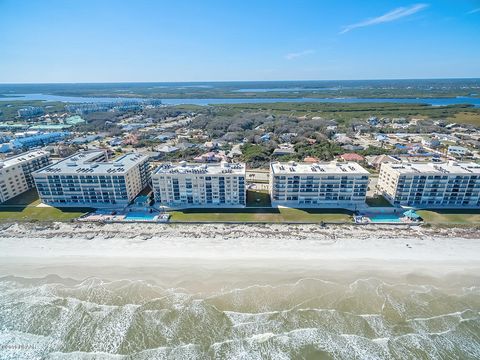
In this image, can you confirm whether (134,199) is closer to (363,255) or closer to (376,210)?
(363,255)

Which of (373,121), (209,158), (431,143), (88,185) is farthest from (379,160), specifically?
(373,121)

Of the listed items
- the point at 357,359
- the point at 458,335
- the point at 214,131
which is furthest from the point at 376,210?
the point at 214,131

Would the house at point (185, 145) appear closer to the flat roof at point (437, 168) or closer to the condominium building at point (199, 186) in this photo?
the condominium building at point (199, 186)

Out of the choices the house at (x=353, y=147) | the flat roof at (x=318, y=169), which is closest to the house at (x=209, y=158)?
the flat roof at (x=318, y=169)

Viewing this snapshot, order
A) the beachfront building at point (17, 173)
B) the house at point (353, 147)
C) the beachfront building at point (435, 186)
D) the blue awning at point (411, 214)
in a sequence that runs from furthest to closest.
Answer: the house at point (353, 147)
the beachfront building at point (17, 173)
the beachfront building at point (435, 186)
the blue awning at point (411, 214)

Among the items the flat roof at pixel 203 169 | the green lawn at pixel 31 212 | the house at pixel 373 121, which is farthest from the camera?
the house at pixel 373 121

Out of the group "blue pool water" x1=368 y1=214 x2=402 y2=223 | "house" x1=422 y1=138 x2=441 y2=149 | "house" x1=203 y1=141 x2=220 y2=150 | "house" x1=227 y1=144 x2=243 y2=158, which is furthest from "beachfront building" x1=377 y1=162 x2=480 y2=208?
"house" x1=203 y1=141 x2=220 y2=150

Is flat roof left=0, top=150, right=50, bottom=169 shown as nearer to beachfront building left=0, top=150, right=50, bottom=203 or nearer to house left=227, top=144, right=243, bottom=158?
beachfront building left=0, top=150, right=50, bottom=203
